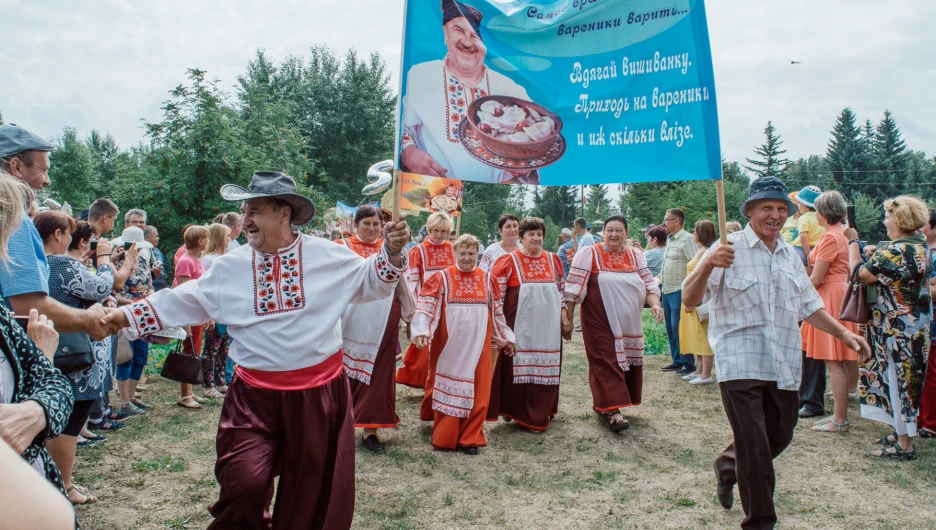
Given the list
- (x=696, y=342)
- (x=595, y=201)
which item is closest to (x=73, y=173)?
(x=595, y=201)

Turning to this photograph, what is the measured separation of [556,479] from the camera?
203 inches

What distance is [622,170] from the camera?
3.58 m

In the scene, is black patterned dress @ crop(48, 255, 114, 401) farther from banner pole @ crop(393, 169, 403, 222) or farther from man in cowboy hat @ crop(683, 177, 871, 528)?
man in cowboy hat @ crop(683, 177, 871, 528)

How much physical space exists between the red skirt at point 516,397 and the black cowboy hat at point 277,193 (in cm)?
351

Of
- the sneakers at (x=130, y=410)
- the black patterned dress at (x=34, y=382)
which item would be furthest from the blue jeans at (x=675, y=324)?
the black patterned dress at (x=34, y=382)

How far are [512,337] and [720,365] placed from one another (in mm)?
2520

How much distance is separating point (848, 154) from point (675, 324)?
2115 inches

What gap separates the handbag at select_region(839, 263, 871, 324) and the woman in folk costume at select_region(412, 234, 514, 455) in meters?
2.87

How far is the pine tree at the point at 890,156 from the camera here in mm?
53250

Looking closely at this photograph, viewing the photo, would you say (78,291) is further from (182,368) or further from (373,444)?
(373,444)

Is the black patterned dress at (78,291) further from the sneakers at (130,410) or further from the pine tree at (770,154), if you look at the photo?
the pine tree at (770,154)

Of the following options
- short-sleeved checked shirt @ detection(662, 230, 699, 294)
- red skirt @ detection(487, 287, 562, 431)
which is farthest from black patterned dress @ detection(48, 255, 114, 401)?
short-sleeved checked shirt @ detection(662, 230, 699, 294)

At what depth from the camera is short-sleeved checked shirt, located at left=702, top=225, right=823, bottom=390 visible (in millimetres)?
3814

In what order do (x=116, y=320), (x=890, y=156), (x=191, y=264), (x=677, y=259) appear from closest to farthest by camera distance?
(x=116, y=320) → (x=191, y=264) → (x=677, y=259) → (x=890, y=156)
